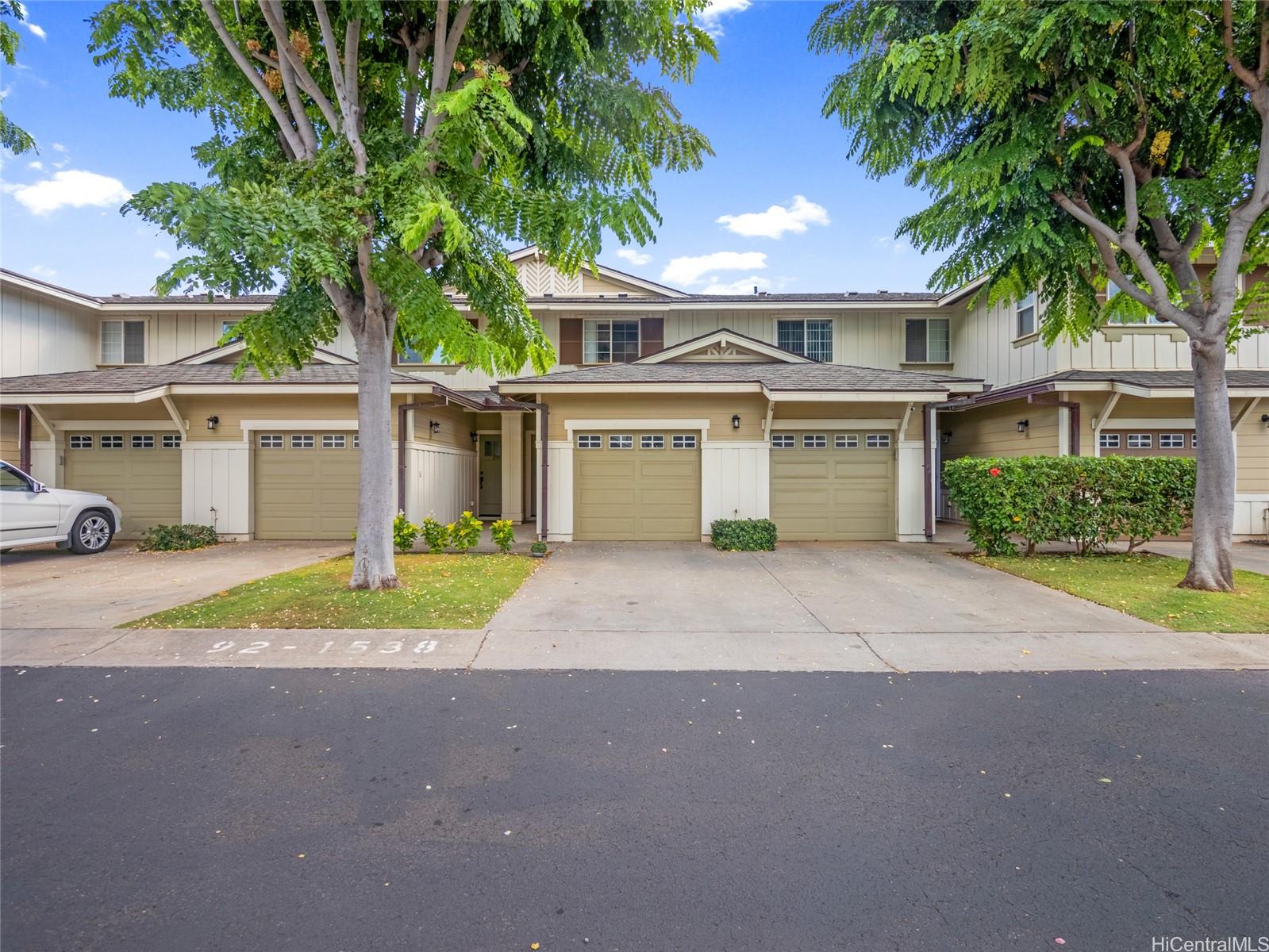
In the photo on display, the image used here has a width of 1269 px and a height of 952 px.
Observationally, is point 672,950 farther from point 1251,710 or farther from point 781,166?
point 781,166

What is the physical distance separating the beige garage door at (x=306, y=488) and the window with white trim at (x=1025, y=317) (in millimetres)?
15108

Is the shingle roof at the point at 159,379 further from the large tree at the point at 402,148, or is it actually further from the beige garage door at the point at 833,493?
the beige garage door at the point at 833,493

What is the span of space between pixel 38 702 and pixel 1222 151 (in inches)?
553

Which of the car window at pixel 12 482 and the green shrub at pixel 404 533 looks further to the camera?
the green shrub at pixel 404 533

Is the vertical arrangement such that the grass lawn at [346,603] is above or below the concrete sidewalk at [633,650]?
above

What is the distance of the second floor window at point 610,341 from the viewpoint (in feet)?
52.1

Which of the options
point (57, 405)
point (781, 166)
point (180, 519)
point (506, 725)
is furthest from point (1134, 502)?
point (57, 405)

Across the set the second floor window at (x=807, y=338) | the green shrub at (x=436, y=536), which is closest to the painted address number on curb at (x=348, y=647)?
the green shrub at (x=436, y=536)

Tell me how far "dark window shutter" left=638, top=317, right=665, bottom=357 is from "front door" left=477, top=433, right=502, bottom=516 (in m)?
4.78

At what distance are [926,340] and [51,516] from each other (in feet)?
64.0

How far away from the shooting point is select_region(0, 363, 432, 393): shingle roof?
11305 mm

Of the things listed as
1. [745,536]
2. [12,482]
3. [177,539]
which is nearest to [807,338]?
[745,536]

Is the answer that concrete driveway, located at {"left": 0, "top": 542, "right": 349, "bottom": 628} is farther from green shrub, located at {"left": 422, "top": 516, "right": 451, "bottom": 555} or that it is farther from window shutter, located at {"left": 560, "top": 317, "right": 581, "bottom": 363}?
window shutter, located at {"left": 560, "top": 317, "right": 581, "bottom": 363}

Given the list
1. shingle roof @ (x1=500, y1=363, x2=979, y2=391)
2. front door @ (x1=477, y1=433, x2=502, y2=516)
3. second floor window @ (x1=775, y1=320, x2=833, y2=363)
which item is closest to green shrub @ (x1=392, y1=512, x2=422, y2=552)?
shingle roof @ (x1=500, y1=363, x2=979, y2=391)
